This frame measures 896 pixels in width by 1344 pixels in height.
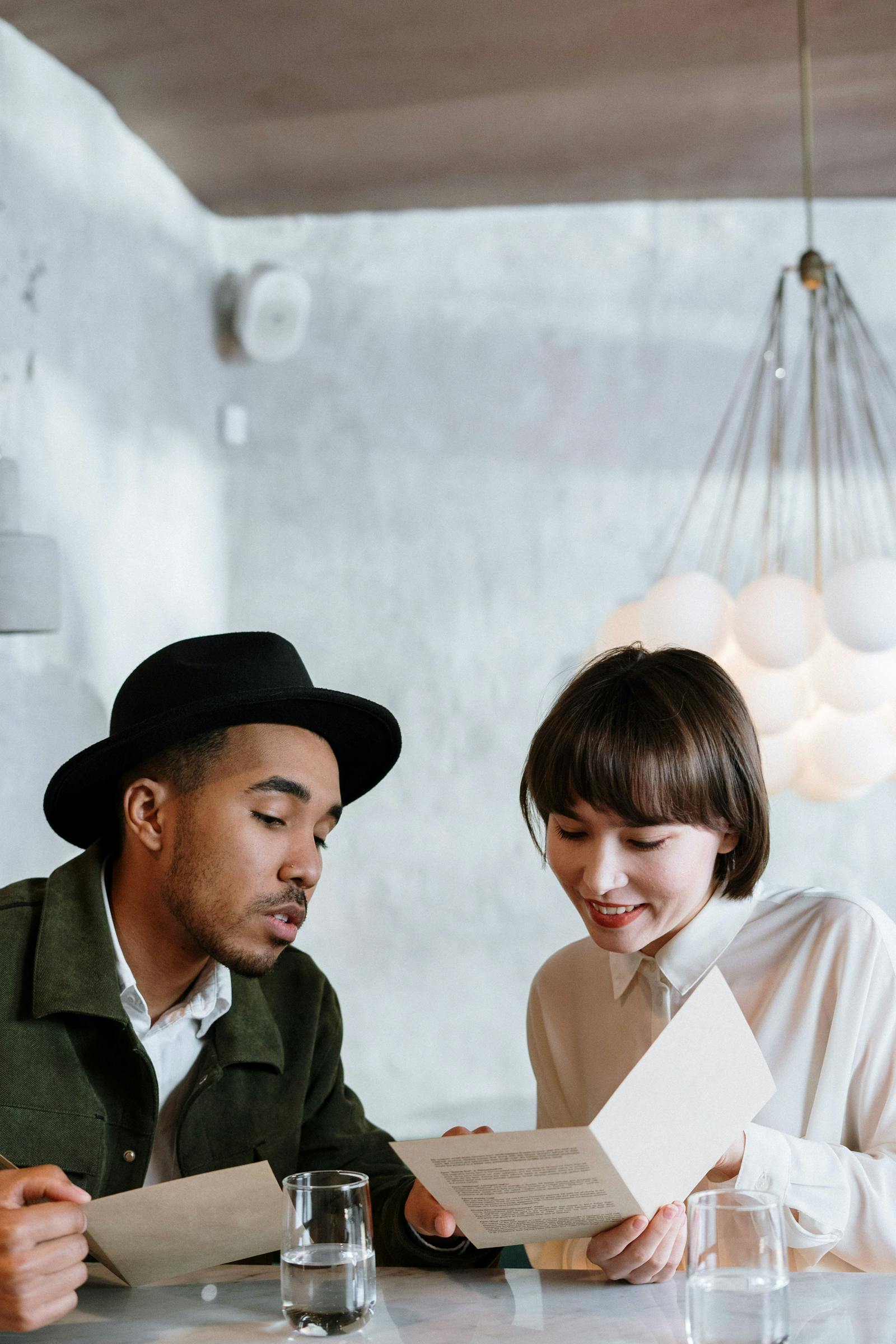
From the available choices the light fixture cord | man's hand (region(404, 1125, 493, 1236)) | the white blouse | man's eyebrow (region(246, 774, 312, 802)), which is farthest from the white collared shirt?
the light fixture cord

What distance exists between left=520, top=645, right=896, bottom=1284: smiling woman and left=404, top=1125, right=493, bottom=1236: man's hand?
178mm

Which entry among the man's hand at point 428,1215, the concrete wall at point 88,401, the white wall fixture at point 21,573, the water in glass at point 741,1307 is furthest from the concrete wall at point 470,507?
the water in glass at point 741,1307

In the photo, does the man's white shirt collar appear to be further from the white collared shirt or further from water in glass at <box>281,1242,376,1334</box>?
water in glass at <box>281,1242,376,1334</box>

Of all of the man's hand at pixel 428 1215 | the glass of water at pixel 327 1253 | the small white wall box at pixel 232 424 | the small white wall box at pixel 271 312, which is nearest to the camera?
the glass of water at pixel 327 1253

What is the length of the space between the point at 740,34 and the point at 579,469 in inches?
51.1

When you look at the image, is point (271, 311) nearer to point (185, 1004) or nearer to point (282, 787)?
point (282, 787)

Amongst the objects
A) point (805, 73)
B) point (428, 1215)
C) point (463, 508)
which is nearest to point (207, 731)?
point (428, 1215)

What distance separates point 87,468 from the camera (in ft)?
9.73

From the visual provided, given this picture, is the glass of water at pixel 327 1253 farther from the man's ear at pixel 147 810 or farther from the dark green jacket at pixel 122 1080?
the man's ear at pixel 147 810

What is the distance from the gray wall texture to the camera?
372 centimetres

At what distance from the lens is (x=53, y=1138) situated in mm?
1495

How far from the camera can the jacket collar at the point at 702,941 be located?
152 centimetres

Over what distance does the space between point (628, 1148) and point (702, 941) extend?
0.45 meters

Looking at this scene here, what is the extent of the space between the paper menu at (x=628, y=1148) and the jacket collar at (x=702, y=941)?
1.02 ft
